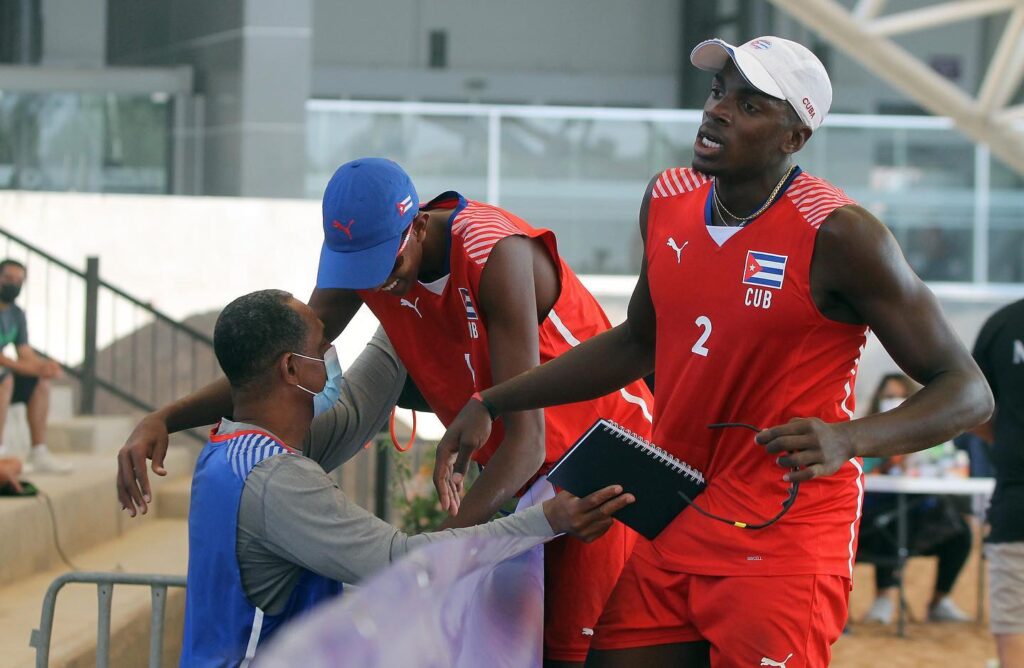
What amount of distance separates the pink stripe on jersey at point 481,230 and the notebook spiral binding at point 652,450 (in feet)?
1.82

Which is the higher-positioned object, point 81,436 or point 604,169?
point 604,169

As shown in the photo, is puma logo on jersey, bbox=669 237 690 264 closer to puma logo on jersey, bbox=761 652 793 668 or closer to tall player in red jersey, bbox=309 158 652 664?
tall player in red jersey, bbox=309 158 652 664

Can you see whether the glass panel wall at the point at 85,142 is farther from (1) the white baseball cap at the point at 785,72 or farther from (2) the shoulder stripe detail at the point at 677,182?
(1) the white baseball cap at the point at 785,72

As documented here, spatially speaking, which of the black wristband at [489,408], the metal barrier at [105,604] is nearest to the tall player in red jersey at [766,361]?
the black wristband at [489,408]

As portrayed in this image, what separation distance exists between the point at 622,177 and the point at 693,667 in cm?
1137

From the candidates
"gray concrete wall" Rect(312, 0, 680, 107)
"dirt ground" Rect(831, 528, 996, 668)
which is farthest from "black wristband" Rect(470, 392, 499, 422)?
"gray concrete wall" Rect(312, 0, 680, 107)

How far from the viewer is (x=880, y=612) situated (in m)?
9.62

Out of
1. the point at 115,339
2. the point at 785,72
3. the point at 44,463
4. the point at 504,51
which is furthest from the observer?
the point at 504,51

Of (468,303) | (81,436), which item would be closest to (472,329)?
(468,303)

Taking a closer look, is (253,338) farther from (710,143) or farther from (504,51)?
(504,51)

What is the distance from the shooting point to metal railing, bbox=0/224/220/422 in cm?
1248

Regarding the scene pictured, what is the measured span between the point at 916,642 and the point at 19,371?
6367mm

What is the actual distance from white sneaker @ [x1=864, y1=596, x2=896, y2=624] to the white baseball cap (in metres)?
7.50

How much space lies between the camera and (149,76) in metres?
15.0
